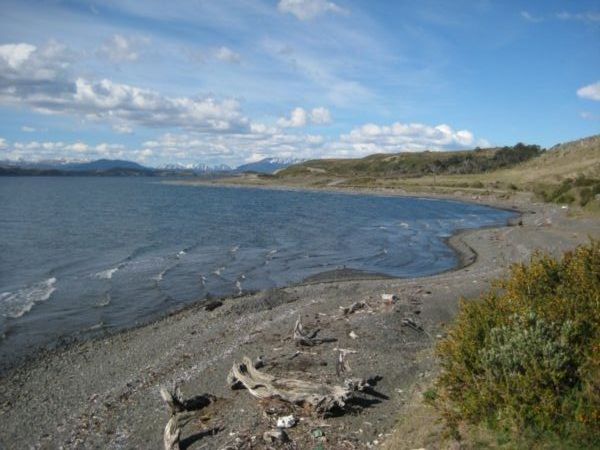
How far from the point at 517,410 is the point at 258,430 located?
5373 millimetres

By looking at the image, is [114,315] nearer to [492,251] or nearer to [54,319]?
[54,319]

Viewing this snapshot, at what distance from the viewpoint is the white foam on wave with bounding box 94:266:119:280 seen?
32.8 metres

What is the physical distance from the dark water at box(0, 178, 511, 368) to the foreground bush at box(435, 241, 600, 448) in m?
17.3

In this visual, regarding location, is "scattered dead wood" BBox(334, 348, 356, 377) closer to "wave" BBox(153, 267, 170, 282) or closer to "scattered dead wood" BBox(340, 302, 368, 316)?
"scattered dead wood" BBox(340, 302, 368, 316)

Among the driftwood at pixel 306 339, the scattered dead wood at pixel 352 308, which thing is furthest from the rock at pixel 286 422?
the scattered dead wood at pixel 352 308

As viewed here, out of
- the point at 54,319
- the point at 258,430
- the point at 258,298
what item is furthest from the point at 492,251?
the point at 258,430

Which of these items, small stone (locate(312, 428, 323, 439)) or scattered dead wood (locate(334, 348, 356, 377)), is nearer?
small stone (locate(312, 428, 323, 439))

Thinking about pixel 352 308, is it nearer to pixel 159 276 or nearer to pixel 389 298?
pixel 389 298

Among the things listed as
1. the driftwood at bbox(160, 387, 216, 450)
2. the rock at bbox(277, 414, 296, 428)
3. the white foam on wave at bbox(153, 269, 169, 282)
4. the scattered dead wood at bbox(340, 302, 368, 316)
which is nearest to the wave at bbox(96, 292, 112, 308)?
the white foam on wave at bbox(153, 269, 169, 282)

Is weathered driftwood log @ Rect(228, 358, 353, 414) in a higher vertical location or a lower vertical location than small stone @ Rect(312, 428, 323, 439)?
higher

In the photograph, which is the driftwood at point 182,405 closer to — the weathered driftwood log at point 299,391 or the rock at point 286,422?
the weathered driftwood log at point 299,391

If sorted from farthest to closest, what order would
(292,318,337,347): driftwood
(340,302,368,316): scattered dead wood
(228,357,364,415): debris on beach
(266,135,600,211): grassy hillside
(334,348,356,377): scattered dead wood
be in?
(266,135,600,211): grassy hillside
(340,302,368,316): scattered dead wood
(292,318,337,347): driftwood
(334,348,356,377): scattered dead wood
(228,357,364,415): debris on beach

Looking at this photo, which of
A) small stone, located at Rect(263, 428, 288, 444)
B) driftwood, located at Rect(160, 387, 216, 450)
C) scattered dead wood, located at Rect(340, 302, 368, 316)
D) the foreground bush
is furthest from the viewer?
scattered dead wood, located at Rect(340, 302, 368, 316)

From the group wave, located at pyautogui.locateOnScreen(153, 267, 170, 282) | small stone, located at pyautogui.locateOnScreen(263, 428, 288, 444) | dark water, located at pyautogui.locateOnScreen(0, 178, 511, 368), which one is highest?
small stone, located at pyautogui.locateOnScreen(263, 428, 288, 444)
